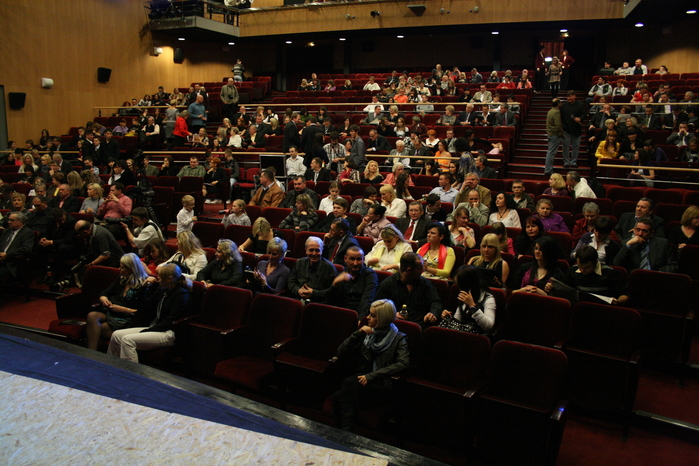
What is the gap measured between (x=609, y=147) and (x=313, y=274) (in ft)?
17.5

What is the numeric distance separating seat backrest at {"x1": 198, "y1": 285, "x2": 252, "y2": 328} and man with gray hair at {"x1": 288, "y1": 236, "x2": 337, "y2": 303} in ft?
1.36

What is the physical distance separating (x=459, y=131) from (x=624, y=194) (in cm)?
317

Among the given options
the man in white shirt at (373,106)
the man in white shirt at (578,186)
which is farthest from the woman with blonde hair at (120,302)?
the man in white shirt at (373,106)

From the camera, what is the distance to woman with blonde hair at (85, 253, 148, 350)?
3637 mm

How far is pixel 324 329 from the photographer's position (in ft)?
10.6

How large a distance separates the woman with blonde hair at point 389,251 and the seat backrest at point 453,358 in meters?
1.16

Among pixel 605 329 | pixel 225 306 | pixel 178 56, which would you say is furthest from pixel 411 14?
pixel 605 329

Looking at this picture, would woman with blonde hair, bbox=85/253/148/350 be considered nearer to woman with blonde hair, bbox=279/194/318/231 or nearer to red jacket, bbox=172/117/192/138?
woman with blonde hair, bbox=279/194/318/231

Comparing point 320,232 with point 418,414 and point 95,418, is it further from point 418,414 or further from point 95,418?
point 95,418

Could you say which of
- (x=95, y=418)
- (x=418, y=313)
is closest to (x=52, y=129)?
(x=418, y=313)

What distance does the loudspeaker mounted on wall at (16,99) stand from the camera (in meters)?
11.4

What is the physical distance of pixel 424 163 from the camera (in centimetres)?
746

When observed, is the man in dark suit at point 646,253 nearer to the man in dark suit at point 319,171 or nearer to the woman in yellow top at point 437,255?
the woman in yellow top at point 437,255

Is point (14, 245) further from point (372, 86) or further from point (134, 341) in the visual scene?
point (372, 86)
